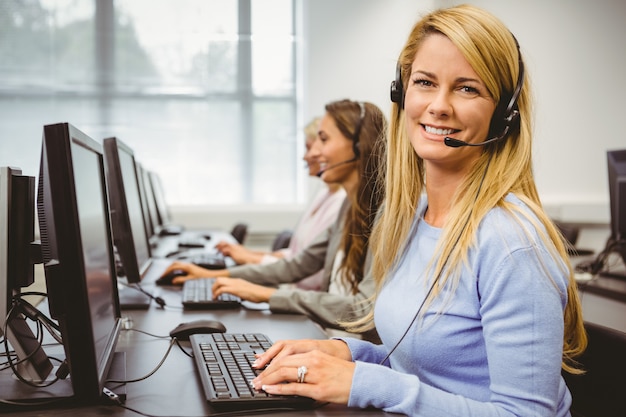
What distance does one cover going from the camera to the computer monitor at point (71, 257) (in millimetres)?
827

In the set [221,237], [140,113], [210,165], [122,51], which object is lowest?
[221,237]

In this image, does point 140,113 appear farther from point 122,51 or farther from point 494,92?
point 494,92

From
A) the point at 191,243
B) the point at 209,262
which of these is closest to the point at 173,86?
the point at 191,243

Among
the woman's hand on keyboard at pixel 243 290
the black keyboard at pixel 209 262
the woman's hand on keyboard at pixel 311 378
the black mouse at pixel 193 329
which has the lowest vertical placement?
the black keyboard at pixel 209 262

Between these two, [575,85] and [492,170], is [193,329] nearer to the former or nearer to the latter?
[492,170]

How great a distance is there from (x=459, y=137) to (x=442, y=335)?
0.35 meters

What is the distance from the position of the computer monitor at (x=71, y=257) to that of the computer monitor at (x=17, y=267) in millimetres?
106

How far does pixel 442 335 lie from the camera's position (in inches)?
42.4

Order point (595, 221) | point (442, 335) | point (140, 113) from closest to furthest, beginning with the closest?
point (442, 335)
point (595, 221)
point (140, 113)

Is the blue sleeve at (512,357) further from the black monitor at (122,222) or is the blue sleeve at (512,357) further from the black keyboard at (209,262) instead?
the black keyboard at (209,262)

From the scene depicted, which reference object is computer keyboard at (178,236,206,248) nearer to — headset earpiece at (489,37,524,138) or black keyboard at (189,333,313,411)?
black keyboard at (189,333,313,411)

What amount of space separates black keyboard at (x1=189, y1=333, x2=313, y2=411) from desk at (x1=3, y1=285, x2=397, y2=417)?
0.02 meters

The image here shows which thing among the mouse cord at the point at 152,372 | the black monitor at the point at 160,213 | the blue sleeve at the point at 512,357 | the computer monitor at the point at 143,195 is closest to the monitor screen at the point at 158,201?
the black monitor at the point at 160,213

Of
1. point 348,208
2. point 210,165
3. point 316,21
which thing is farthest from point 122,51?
point 348,208
